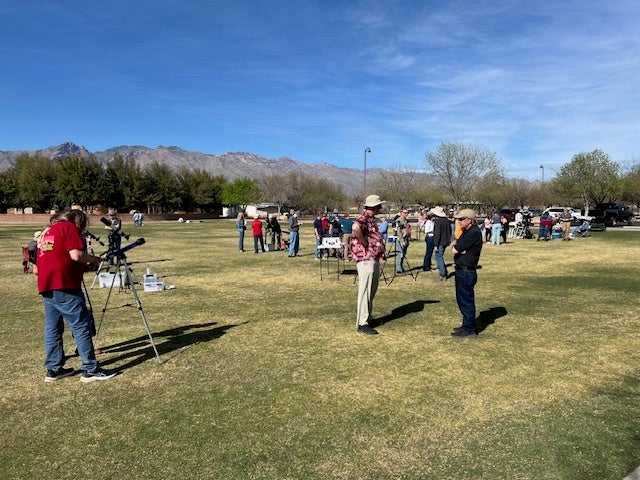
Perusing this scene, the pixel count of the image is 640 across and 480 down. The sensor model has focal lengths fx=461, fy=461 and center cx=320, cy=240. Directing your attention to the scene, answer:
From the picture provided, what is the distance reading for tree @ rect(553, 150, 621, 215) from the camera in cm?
4853

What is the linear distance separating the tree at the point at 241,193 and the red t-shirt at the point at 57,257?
7775cm

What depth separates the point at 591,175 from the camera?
48562 mm

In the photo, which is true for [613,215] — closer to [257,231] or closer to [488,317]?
[257,231]

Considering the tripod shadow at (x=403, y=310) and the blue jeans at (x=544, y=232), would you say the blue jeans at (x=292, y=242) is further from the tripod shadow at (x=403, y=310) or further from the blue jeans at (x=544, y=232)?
the blue jeans at (x=544, y=232)

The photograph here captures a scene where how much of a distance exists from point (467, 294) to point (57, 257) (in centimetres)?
532

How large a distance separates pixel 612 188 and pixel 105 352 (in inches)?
2195

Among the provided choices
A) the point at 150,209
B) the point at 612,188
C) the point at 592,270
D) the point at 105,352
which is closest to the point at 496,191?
the point at 612,188

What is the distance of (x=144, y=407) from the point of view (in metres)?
4.64

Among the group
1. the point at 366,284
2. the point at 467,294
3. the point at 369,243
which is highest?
the point at 369,243

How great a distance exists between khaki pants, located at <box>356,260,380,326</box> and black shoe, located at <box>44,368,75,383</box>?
13.1ft

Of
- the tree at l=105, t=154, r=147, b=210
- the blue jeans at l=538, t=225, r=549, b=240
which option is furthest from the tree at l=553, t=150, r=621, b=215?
the tree at l=105, t=154, r=147, b=210

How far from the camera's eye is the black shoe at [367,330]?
7070mm

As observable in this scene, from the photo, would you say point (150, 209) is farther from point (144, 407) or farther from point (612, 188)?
point (144, 407)

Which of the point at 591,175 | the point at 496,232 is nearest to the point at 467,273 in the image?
the point at 496,232
